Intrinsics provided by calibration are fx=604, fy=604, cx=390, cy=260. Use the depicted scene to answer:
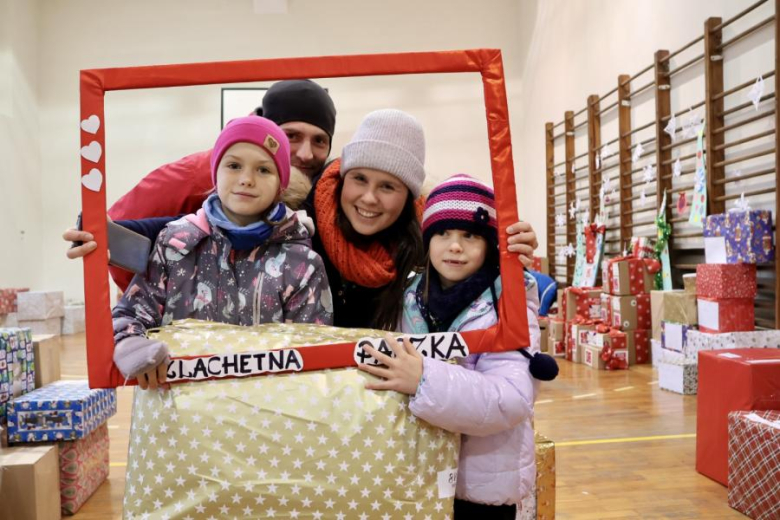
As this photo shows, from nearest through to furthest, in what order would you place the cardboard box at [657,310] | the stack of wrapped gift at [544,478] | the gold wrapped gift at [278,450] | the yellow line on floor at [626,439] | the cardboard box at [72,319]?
the gold wrapped gift at [278,450] < the stack of wrapped gift at [544,478] < the yellow line on floor at [626,439] < the cardboard box at [657,310] < the cardboard box at [72,319]

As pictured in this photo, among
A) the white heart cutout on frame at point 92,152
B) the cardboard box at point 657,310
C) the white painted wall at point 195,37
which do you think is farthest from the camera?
the white painted wall at point 195,37

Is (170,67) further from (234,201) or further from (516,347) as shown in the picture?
(516,347)

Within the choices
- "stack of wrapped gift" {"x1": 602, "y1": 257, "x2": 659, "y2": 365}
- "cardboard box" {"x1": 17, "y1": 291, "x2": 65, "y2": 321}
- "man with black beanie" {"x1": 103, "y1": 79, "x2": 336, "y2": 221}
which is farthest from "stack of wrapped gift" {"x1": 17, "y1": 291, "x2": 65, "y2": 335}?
"man with black beanie" {"x1": 103, "y1": 79, "x2": 336, "y2": 221}

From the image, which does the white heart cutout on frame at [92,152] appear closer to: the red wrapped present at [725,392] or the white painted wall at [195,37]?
the red wrapped present at [725,392]

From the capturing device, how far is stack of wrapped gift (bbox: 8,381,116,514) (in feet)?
7.22

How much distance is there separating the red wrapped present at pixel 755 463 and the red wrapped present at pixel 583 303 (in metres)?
3.14

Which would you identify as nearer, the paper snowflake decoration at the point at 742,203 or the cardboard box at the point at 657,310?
the paper snowflake decoration at the point at 742,203

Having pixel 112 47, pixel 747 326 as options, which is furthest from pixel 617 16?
pixel 112 47

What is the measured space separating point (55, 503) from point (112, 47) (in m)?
5.37

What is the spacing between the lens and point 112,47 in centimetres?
623

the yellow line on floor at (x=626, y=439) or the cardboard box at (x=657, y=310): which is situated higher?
the cardboard box at (x=657, y=310)

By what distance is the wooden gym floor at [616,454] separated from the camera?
2.21 meters

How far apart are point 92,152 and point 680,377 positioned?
3.67 metres

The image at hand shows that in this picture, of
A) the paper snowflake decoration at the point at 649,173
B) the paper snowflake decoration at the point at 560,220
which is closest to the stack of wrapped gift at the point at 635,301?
the paper snowflake decoration at the point at 649,173
